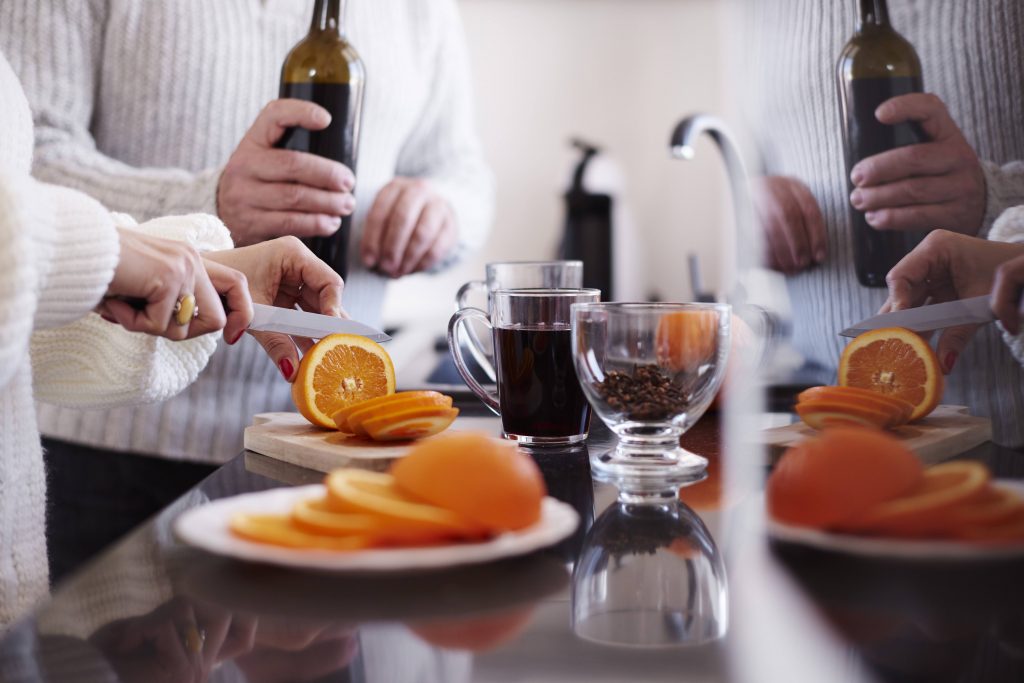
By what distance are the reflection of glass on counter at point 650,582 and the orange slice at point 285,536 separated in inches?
4.0

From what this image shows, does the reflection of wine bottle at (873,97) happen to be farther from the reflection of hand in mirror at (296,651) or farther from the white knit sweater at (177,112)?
the reflection of hand in mirror at (296,651)

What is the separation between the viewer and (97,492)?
1.23 metres

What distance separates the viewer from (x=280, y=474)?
70cm

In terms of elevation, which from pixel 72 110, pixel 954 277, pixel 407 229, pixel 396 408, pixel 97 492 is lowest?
pixel 97 492

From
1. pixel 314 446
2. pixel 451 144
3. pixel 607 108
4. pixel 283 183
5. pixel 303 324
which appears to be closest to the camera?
pixel 314 446

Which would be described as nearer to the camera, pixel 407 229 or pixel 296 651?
pixel 296 651

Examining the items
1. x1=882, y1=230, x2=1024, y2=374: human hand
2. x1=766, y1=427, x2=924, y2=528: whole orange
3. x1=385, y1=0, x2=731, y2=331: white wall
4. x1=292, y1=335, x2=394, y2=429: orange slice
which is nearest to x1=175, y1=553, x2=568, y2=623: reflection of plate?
x1=766, y1=427, x2=924, y2=528: whole orange

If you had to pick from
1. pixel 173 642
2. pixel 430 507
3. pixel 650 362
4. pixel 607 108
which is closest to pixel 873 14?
pixel 650 362

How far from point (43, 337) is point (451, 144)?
0.72 metres

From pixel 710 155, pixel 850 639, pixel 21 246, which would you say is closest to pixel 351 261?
pixel 21 246

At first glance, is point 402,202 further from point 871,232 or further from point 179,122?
point 871,232

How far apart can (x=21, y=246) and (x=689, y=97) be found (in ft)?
7.85

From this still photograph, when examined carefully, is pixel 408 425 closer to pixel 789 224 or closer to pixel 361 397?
pixel 361 397

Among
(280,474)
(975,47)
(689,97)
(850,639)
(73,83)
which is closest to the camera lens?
(850,639)
